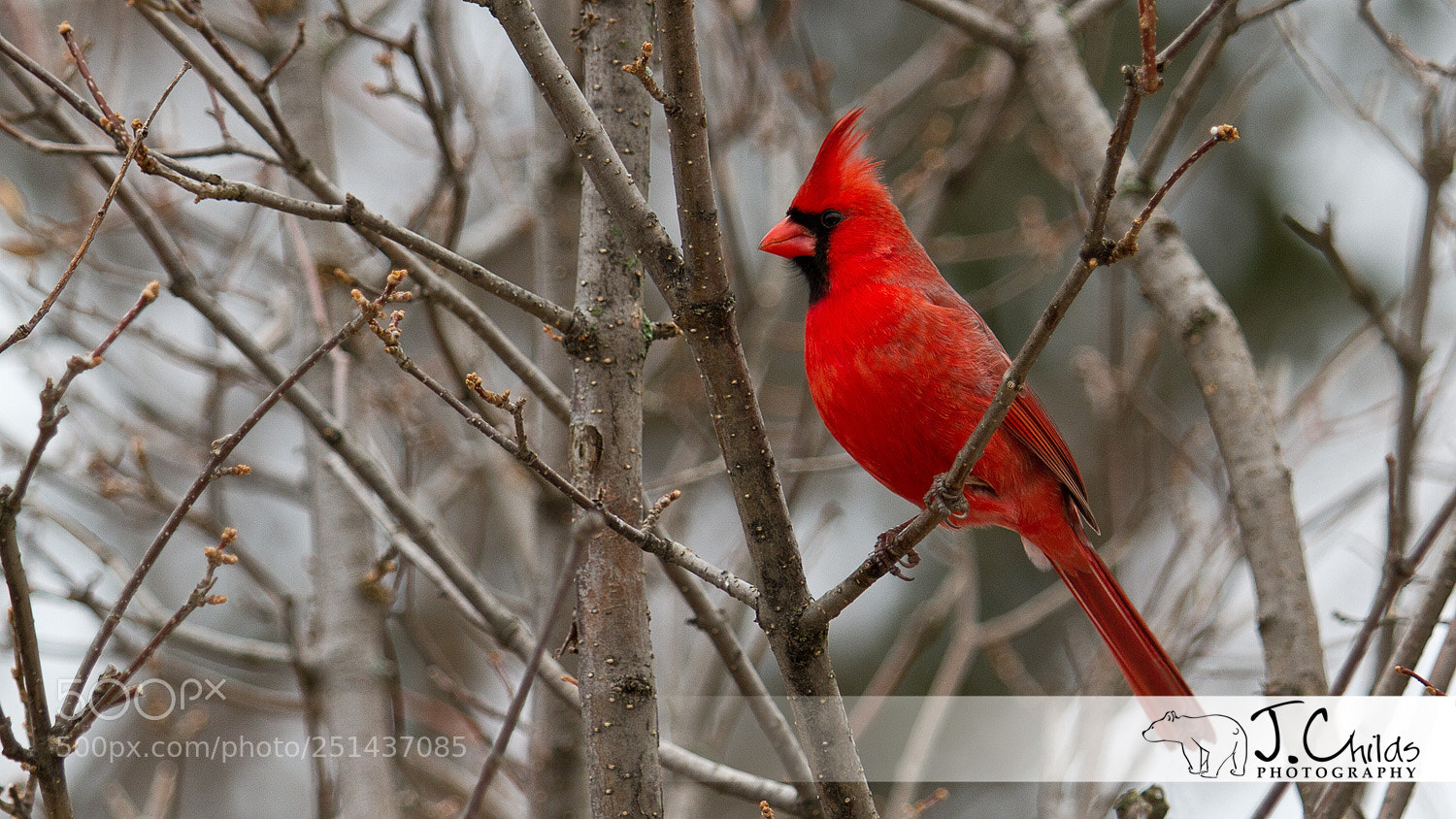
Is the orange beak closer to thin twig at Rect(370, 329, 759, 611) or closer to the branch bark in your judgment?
the branch bark

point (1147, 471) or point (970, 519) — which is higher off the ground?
point (1147, 471)

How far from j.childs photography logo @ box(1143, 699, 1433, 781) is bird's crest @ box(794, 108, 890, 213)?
5.00ft

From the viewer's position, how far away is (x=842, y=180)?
319 centimetres

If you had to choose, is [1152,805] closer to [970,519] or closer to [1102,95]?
[970,519]

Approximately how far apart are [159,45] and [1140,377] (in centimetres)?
552

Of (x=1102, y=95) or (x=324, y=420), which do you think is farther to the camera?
(x=1102, y=95)

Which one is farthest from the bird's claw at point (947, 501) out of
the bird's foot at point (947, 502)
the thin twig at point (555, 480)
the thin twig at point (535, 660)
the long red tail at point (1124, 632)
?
the long red tail at point (1124, 632)

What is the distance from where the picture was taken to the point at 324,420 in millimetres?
2523

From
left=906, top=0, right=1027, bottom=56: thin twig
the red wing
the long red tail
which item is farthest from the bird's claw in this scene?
left=906, top=0, right=1027, bottom=56: thin twig

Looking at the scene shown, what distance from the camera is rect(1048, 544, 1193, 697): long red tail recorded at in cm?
300

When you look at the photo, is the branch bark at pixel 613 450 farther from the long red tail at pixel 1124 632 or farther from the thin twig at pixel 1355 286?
the long red tail at pixel 1124 632

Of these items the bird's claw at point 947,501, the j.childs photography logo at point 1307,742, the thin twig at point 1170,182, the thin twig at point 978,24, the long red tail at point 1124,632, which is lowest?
the j.childs photography logo at point 1307,742

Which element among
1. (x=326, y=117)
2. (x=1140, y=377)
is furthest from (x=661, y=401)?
(x=1140, y=377)

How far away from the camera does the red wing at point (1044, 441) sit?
3.04 metres
